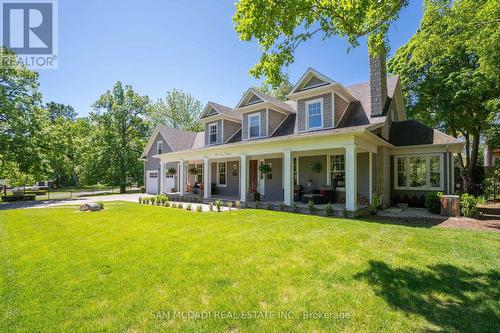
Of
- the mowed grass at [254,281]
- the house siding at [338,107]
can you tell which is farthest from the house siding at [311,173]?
the mowed grass at [254,281]

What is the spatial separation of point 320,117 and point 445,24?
5704 mm

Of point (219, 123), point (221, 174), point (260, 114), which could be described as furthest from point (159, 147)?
point (260, 114)

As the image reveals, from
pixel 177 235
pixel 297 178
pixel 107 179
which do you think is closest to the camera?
pixel 177 235

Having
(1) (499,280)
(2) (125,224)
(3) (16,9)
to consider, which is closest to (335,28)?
(1) (499,280)

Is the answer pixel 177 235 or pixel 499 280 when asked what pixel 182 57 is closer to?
pixel 177 235

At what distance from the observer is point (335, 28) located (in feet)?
23.9

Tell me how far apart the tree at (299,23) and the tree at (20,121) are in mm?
21486

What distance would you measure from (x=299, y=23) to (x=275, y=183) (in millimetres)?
9129

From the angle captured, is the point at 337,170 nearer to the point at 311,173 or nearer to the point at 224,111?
the point at 311,173

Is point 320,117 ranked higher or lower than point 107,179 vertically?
higher

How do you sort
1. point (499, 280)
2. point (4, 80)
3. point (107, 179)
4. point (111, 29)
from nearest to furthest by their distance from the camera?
point (499, 280), point (111, 29), point (4, 80), point (107, 179)

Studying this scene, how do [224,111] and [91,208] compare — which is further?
[224,111]

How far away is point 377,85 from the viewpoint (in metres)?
11.7

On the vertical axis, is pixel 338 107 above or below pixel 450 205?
above
